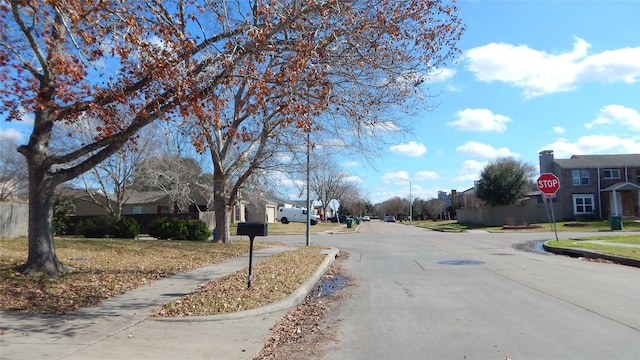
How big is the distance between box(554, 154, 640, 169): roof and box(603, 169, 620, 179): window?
23.7 inches

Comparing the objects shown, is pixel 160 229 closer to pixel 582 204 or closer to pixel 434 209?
pixel 582 204

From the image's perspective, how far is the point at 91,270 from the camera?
11.4 m

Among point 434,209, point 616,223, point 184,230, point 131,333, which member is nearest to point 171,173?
point 184,230

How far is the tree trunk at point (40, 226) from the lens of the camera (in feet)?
32.7

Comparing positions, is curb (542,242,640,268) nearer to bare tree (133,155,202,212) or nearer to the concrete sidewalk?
the concrete sidewalk

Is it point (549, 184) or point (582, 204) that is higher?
point (549, 184)

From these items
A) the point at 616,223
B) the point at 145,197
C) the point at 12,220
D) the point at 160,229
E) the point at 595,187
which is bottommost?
the point at 616,223

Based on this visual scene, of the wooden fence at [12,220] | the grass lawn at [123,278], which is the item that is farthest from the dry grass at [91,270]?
the wooden fence at [12,220]

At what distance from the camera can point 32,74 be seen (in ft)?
33.8

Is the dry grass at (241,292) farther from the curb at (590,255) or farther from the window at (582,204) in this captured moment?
the window at (582,204)

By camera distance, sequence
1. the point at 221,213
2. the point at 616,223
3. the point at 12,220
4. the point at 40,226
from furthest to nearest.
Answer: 1. the point at 616,223
2. the point at 221,213
3. the point at 12,220
4. the point at 40,226

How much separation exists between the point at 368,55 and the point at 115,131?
5.64m

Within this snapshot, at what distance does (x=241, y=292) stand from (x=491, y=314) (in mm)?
4460

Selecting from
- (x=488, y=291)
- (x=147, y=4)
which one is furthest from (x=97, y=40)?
Answer: (x=488, y=291)
